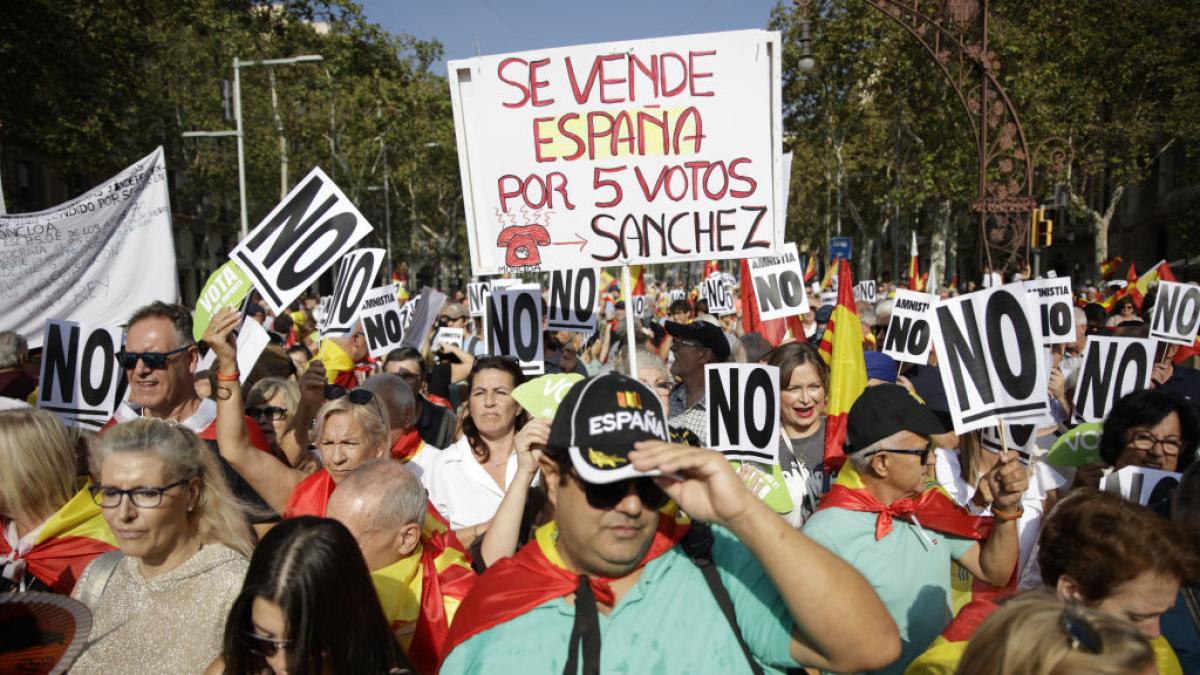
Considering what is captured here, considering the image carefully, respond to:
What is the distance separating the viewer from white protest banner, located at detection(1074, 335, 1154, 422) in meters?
5.65

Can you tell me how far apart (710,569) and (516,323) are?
503 cm

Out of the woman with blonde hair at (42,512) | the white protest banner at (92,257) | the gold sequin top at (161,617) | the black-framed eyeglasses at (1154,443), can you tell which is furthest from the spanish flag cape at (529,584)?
the white protest banner at (92,257)

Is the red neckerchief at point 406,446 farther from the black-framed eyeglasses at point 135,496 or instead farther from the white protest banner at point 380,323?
the white protest banner at point 380,323

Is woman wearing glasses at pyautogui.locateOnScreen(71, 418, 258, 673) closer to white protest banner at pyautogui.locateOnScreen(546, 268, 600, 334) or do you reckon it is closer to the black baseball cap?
the black baseball cap

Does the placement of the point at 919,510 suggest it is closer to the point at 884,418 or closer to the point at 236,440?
the point at 884,418

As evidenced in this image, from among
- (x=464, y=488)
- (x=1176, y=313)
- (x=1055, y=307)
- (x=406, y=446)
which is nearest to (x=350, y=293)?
(x=406, y=446)

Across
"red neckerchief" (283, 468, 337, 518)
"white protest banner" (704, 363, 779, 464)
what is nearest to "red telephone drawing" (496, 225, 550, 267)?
"white protest banner" (704, 363, 779, 464)

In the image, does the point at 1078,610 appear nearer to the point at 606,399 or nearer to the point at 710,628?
the point at 710,628

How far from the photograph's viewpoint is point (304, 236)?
18.9 feet

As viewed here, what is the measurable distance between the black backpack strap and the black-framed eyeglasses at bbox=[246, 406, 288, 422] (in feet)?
10.5

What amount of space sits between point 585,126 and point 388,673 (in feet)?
10.5

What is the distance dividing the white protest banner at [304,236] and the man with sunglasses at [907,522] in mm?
3328

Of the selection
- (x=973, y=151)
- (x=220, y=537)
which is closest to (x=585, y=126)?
(x=220, y=537)

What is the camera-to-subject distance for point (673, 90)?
5.01 meters
